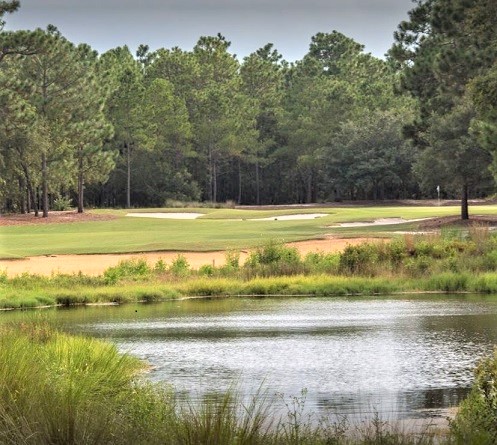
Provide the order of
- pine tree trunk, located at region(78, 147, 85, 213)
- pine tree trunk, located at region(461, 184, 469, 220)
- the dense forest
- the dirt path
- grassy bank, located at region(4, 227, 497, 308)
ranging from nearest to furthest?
grassy bank, located at region(4, 227, 497, 308) < the dirt path < the dense forest < pine tree trunk, located at region(461, 184, 469, 220) < pine tree trunk, located at region(78, 147, 85, 213)

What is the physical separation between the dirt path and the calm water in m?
8.73

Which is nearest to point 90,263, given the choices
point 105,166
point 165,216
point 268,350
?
point 268,350

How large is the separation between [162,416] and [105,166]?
7950cm

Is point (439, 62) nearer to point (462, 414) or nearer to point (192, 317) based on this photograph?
point (192, 317)

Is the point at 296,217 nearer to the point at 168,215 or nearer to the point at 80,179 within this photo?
the point at 168,215

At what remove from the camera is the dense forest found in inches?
2131

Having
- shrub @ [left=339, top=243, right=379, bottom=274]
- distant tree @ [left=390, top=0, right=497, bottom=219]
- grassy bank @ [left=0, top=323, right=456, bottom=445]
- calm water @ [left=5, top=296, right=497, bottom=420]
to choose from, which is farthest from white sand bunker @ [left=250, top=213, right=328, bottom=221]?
grassy bank @ [left=0, top=323, right=456, bottom=445]

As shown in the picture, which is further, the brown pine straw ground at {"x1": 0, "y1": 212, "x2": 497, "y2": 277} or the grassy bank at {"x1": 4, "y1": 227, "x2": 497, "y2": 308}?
the brown pine straw ground at {"x1": 0, "y1": 212, "x2": 497, "y2": 277}

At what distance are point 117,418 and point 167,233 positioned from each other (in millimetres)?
47813

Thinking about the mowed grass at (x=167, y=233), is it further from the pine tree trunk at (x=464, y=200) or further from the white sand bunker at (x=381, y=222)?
the pine tree trunk at (x=464, y=200)

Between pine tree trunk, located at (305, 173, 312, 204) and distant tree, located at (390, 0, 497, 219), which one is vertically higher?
distant tree, located at (390, 0, 497, 219)

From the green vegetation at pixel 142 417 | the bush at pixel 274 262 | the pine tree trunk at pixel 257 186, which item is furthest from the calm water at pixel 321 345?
the pine tree trunk at pixel 257 186

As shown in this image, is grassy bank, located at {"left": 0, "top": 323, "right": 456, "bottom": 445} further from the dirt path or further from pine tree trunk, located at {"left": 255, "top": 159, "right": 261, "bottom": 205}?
pine tree trunk, located at {"left": 255, "top": 159, "right": 261, "bottom": 205}

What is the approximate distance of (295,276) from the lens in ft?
119
